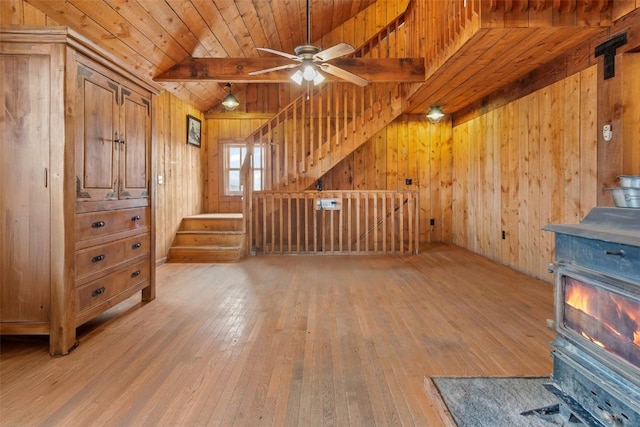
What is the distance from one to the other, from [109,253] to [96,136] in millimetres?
920

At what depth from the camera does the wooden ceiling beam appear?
4746mm

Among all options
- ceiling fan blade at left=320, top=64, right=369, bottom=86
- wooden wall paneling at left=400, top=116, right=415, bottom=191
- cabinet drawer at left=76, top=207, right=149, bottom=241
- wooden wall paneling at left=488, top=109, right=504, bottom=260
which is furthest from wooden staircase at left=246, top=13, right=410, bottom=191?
cabinet drawer at left=76, top=207, right=149, bottom=241

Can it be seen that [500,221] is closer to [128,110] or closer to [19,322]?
[128,110]

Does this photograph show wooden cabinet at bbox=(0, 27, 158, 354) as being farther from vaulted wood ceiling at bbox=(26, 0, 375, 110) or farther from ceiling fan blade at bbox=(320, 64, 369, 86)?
ceiling fan blade at bbox=(320, 64, 369, 86)

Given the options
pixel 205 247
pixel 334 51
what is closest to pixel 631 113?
pixel 334 51

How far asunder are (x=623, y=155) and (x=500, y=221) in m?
2.40

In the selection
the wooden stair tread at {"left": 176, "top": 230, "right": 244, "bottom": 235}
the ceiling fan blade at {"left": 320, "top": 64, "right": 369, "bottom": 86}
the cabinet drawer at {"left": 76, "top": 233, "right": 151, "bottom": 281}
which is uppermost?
the ceiling fan blade at {"left": 320, "top": 64, "right": 369, "bottom": 86}

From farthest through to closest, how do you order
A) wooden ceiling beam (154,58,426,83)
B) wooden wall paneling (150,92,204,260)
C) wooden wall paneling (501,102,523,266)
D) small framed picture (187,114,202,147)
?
small framed picture (187,114,202,147) → wooden wall paneling (150,92,204,260) → wooden wall paneling (501,102,523,266) → wooden ceiling beam (154,58,426,83)

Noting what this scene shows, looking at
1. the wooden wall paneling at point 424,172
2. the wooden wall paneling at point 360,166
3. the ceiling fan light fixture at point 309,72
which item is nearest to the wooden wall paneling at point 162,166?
the ceiling fan light fixture at point 309,72

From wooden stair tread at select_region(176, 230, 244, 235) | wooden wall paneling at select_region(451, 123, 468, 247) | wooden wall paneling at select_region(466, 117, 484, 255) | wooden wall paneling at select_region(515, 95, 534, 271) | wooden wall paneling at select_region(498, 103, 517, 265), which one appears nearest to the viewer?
wooden wall paneling at select_region(515, 95, 534, 271)

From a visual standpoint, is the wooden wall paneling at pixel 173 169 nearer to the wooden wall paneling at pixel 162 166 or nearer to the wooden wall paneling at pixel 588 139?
the wooden wall paneling at pixel 162 166

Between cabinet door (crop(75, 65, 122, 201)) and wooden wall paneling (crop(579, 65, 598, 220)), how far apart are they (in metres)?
4.34

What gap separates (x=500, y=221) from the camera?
5.36m

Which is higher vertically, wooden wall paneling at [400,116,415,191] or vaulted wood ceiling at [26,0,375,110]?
vaulted wood ceiling at [26,0,375,110]
